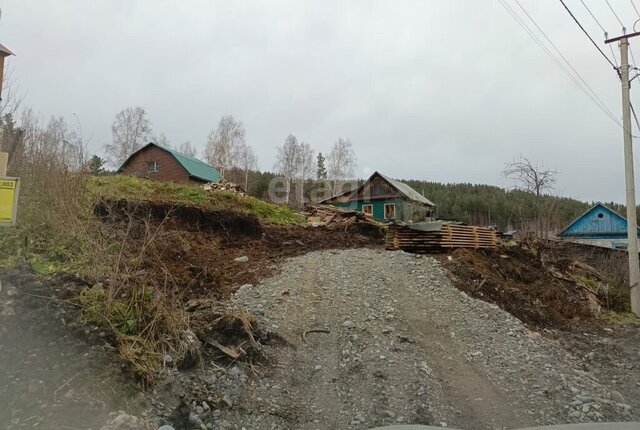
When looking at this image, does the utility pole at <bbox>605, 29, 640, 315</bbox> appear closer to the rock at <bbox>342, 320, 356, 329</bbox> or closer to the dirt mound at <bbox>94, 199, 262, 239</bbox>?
the rock at <bbox>342, 320, 356, 329</bbox>

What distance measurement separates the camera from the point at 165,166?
31516mm

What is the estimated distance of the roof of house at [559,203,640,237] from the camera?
3800 cm

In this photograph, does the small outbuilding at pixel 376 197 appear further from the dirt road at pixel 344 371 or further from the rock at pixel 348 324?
the rock at pixel 348 324

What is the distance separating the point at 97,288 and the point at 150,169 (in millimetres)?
29740

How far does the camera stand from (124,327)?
4.04 meters

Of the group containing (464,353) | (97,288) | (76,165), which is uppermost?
(76,165)

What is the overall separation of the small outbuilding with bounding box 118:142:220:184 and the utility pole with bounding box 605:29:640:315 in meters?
24.0

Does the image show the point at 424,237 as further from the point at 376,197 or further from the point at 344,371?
the point at 376,197

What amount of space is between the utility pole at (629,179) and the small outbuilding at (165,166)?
78.8 feet

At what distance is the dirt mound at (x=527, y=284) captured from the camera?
8.83m

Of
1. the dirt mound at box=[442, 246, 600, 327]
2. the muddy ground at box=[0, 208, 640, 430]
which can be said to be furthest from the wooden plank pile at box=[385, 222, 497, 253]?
the muddy ground at box=[0, 208, 640, 430]

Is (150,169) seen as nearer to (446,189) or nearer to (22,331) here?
(22,331)

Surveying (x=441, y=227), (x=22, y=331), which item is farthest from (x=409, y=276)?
(x=22, y=331)

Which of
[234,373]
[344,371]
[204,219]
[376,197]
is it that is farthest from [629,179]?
[376,197]
